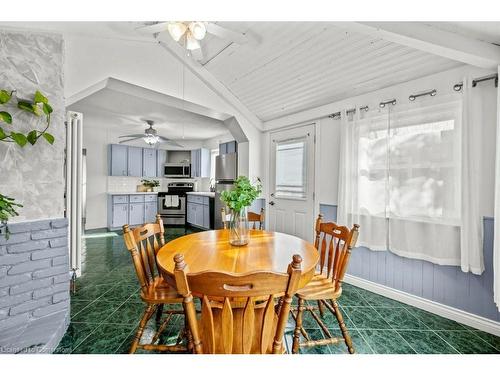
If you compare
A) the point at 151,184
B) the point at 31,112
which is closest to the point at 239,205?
the point at 31,112

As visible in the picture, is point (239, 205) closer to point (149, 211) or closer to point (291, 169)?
point (291, 169)

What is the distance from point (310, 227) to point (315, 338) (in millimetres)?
1682

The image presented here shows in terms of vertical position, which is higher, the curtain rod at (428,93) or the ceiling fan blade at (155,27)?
the ceiling fan blade at (155,27)

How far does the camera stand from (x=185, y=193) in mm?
6031

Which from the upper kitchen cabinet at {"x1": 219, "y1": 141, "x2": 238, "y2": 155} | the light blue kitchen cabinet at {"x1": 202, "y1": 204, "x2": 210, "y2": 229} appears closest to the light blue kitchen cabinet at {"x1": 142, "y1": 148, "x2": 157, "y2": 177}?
the light blue kitchen cabinet at {"x1": 202, "y1": 204, "x2": 210, "y2": 229}

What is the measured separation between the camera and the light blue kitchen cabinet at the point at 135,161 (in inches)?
228

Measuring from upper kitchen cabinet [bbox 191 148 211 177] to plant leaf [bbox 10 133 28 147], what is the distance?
459 cm

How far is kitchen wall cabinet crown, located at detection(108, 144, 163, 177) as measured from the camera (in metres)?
5.54

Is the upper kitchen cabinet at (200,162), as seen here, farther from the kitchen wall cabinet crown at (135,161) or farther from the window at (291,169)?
the window at (291,169)

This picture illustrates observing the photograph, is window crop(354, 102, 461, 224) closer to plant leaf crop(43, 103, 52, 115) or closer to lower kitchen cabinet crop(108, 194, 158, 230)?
plant leaf crop(43, 103, 52, 115)

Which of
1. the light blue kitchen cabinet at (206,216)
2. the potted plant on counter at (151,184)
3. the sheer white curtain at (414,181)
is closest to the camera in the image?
the sheer white curtain at (414,181)

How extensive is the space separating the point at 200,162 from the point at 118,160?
2.03 meters

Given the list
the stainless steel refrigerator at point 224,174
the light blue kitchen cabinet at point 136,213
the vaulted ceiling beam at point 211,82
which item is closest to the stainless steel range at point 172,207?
the light blue kitchen cabinet at point 136,213

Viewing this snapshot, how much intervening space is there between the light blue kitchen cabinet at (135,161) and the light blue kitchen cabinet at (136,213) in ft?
2.74
